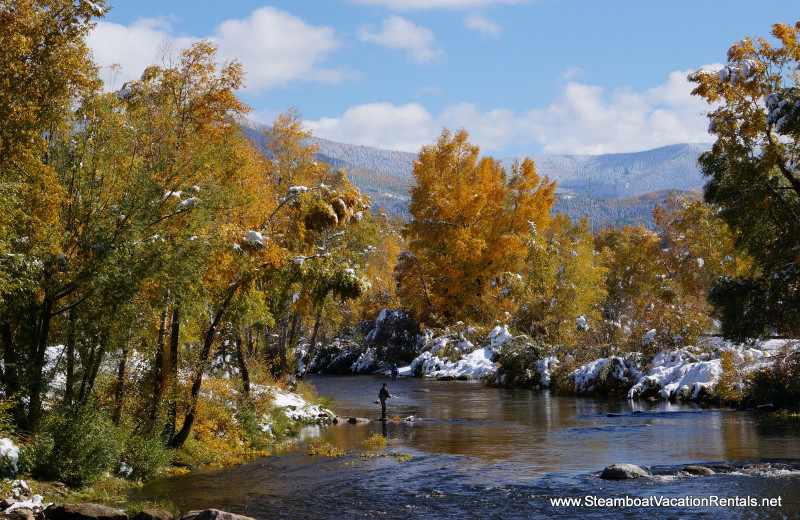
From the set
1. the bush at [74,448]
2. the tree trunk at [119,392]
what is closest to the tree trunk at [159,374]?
the tree trunk at [119,392]

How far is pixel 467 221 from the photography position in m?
53.9

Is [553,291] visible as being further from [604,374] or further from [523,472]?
[523,472]

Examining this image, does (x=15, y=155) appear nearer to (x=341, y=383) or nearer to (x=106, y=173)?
(x=106, y=173)

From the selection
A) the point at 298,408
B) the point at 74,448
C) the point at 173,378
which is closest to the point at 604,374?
the point at 298,408

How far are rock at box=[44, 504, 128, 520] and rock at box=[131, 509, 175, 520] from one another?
0.95 ft

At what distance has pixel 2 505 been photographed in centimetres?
1278

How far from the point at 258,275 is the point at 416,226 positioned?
35.7m

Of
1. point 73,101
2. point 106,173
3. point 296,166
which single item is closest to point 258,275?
point 106,173

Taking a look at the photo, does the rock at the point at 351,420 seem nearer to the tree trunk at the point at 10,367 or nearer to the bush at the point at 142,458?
the bush at the point at 142,458

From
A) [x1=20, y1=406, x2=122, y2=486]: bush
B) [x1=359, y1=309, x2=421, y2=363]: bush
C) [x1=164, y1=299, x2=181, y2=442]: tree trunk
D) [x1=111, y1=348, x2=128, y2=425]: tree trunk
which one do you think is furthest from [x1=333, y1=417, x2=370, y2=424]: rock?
[x1=359, y1=309, x2=421, y2=363]: bush

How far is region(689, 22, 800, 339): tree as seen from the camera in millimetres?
24969

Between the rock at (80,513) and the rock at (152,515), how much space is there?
0.29 metres

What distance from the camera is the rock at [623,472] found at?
16.5 metres

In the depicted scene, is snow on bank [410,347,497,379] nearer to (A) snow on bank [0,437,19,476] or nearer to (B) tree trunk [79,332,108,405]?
(B) tree trunk [79,332,108,405]
